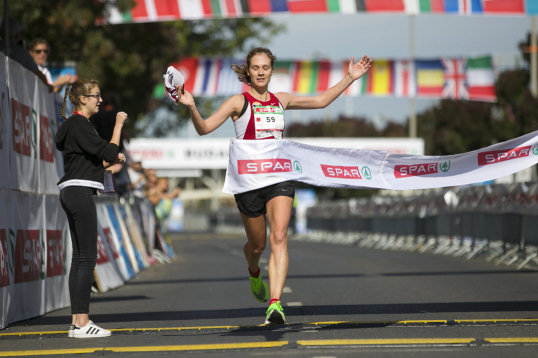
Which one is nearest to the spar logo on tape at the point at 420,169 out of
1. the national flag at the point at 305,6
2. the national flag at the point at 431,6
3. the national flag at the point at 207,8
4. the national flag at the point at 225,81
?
the national flag at the point at 431,6

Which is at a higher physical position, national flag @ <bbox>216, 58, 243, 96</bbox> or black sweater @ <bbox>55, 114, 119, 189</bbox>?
national flag @ <bbox>216, 58, 243, 96</bbox>

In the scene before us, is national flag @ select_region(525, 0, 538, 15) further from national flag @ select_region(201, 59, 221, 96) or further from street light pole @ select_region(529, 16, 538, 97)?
street light pole @ select_region(529, 16, 538, 97)

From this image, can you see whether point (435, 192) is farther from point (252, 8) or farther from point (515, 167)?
point (515, 167)

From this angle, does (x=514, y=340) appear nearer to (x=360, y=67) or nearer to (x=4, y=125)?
(x=360, y=67)

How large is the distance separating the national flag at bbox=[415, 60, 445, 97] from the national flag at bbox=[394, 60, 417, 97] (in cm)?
19

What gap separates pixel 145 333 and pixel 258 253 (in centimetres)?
120

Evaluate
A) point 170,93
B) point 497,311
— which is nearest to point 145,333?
point 170,93

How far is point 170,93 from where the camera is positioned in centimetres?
805

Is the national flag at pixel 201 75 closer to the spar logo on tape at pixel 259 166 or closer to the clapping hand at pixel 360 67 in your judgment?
the clapping hand at pixel 360 67

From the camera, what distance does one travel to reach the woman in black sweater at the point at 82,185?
330 inches

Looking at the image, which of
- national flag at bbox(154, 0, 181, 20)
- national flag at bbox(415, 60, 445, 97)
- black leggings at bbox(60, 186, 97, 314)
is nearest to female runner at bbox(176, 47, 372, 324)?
black leggings at bbox(60, 186, 97, 314)

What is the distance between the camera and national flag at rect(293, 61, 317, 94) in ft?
133

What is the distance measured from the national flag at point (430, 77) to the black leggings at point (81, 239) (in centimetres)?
3317

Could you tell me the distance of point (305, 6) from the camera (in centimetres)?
2369
